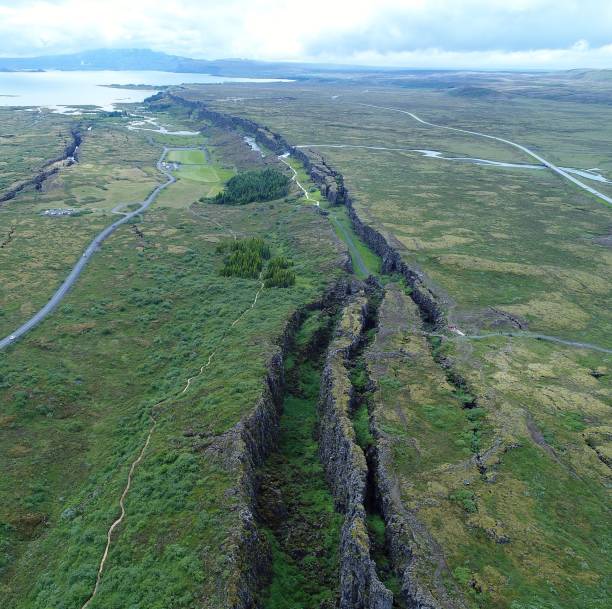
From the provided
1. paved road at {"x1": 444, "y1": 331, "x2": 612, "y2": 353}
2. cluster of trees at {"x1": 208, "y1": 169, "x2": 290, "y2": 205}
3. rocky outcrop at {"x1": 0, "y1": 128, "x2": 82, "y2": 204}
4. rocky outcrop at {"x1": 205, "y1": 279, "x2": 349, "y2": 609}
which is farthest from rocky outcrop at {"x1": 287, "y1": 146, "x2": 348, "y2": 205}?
rocky outcrop at {"x1": 0, "y1": 128, "x2": 82, "y2": 204}

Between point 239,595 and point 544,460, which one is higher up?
point 239,595

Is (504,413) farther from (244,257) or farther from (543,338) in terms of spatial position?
(244,257)

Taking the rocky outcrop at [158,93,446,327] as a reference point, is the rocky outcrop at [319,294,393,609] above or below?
above

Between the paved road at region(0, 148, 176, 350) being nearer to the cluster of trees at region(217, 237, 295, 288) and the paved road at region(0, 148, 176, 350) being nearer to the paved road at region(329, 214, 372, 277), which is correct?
the cluster of trees at region(217, 237, 295, 288)

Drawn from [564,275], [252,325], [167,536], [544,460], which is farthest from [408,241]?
[167,536]

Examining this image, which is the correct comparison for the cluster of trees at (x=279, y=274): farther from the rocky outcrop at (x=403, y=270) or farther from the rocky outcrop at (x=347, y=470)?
the rocky outcrop at (x=403, y=270)

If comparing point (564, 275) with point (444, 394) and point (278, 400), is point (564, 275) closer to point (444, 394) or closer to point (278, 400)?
point (444, 394)
